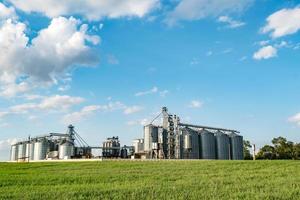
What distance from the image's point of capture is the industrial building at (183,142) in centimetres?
8575

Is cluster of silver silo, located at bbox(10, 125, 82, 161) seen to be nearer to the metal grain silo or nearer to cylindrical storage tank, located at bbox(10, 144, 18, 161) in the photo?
cylindrical storage tank, located at bbox(10, 144, 18, 161)

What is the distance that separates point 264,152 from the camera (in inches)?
3538

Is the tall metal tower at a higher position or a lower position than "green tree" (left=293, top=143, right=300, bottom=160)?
higher

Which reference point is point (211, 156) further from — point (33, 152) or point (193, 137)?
point (33, 152)

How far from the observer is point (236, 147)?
3755 inches

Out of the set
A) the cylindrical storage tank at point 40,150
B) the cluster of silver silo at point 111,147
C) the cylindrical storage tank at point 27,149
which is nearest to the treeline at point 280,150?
the cluster of silver silo at point 111,147

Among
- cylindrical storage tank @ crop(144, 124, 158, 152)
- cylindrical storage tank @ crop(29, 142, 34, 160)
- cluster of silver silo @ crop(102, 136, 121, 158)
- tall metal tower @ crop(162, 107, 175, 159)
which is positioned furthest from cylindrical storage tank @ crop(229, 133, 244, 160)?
cylindrical storage tank @ crop(29, 142, 34, 160)

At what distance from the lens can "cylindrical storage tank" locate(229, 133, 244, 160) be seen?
93.8 metres

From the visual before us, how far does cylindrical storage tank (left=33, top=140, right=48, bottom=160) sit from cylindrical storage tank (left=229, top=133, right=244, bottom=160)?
58578 mm

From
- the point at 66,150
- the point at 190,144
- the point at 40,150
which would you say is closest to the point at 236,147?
the point at 190,144

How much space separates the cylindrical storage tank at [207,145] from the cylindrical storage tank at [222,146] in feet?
3.60

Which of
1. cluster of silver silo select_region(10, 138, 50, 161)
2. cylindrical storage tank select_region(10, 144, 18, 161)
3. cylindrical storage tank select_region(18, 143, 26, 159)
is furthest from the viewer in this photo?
cylindrical storage tank select_region(10, 144, 18, 161)

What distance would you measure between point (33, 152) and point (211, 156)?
62044 millimetres

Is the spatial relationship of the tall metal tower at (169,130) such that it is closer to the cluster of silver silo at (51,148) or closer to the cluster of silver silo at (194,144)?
the cluster of silver silo at (194,144)
